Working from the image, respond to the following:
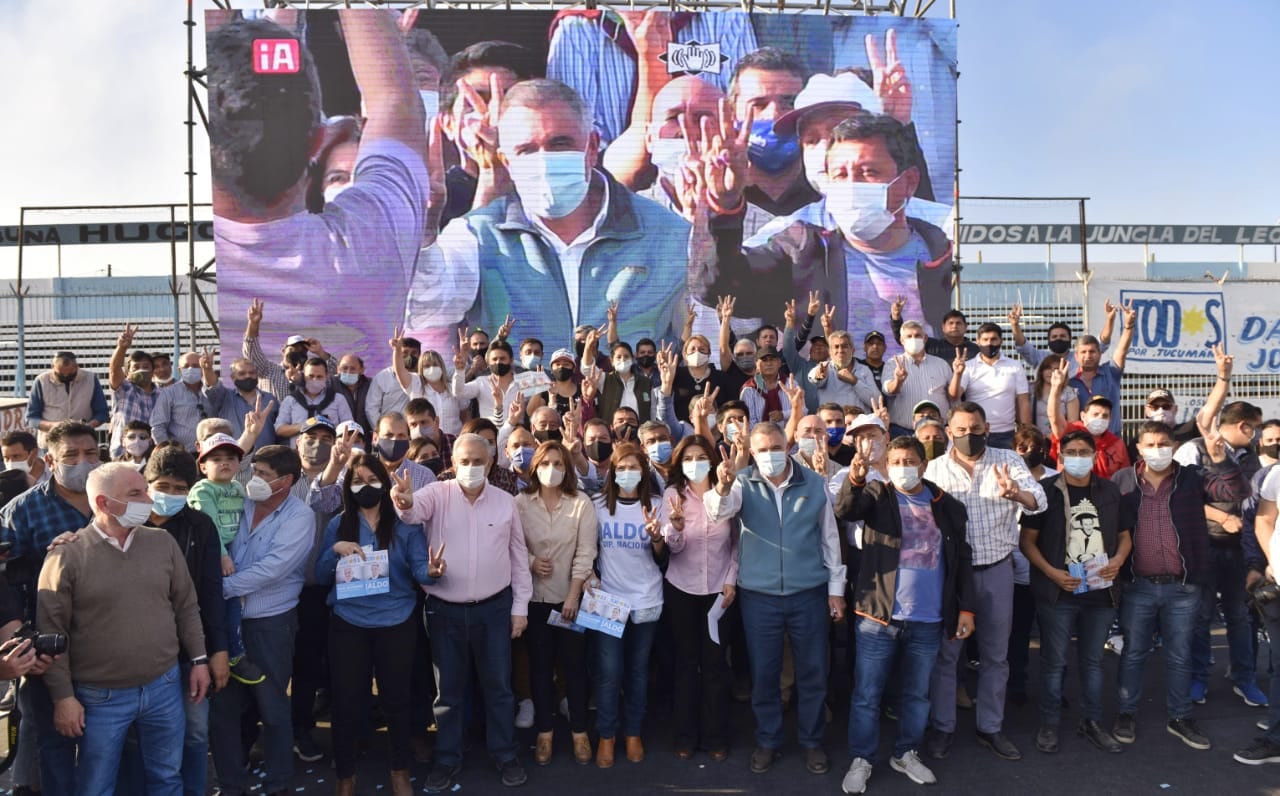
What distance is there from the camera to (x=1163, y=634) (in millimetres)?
5133

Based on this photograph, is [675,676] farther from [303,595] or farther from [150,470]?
[150,470]

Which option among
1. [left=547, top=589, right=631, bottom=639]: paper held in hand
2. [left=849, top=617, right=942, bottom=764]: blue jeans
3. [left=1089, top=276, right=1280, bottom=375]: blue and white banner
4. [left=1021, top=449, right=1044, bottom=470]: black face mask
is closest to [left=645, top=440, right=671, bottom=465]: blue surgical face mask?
[left=547, top=589, right=631, bottom=639]: paper held in hand

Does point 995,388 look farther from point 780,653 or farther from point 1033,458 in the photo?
point 780,653

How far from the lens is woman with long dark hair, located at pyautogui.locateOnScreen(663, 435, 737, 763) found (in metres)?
Answer: 4.89

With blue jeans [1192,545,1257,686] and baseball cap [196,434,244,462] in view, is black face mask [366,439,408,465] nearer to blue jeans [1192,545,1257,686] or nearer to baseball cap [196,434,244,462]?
baseball cap [196,434,244,462]

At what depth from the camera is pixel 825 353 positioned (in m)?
8.27

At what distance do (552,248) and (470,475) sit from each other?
6960 millimetres

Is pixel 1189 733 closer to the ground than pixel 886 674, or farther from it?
closer to the ground

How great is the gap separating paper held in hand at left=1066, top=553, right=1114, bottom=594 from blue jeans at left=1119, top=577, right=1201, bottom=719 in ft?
1.19

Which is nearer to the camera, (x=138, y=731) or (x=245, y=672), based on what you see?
(x=138, y=731)

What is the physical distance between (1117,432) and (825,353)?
8.53 feet

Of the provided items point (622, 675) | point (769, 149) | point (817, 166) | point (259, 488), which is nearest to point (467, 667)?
point (622, 675)

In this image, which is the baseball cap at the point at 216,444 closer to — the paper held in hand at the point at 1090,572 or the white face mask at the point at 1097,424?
the paper held in hand at the point at 1090,572

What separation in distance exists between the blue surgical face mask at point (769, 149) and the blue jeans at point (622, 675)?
25.8 ft
